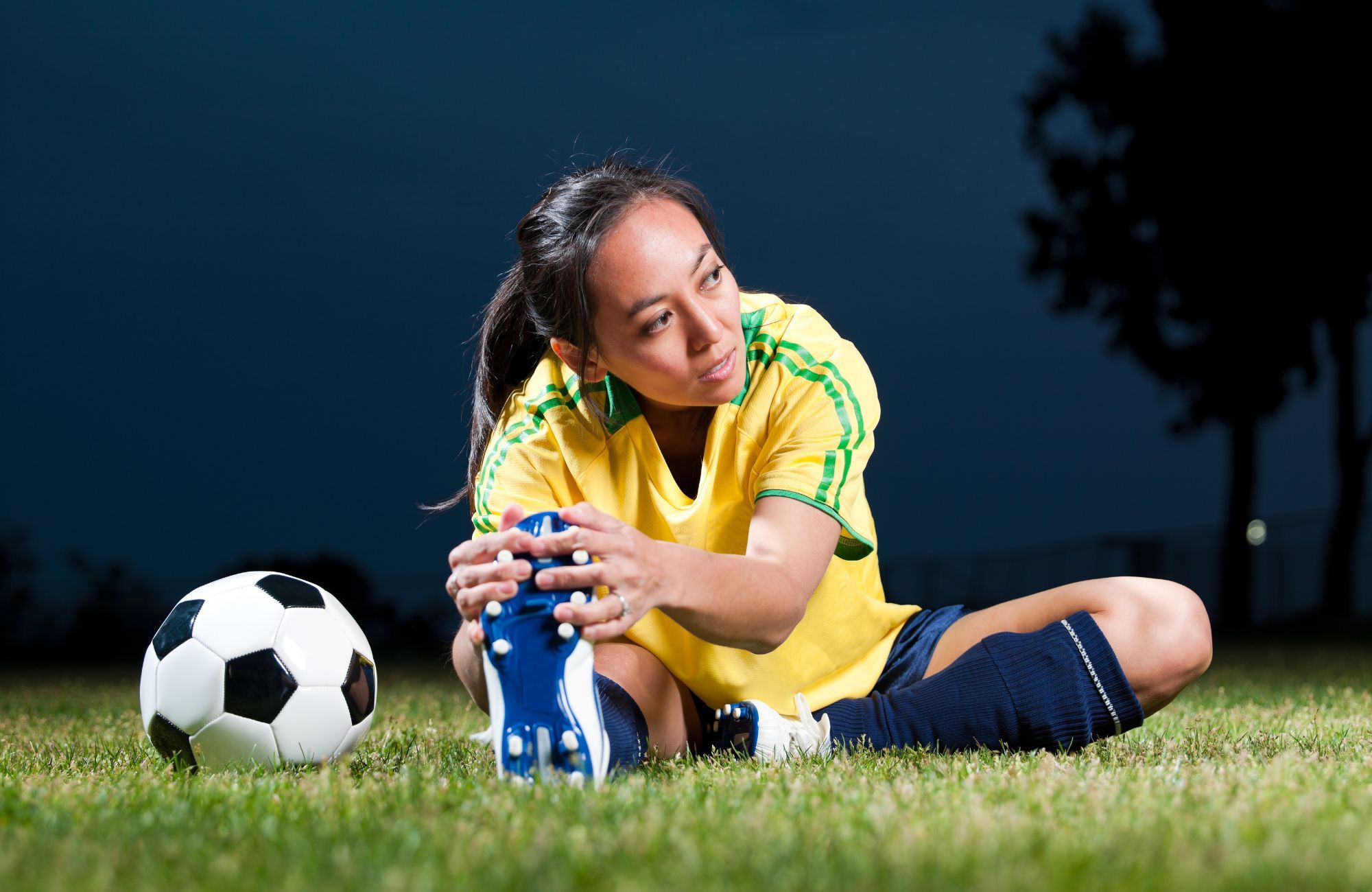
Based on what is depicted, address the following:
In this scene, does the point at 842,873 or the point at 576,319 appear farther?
the point at 576,319

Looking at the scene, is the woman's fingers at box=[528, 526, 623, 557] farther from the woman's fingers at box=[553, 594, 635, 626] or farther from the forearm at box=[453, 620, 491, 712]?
the forearm at box=[453, 620, 491, 712]

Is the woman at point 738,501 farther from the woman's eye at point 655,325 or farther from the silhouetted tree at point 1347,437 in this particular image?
the silhouetted tree at point 1347,437

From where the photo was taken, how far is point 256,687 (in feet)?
7.66

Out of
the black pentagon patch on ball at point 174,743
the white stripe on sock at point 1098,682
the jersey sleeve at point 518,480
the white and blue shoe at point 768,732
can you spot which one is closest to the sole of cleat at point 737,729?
the white and blue shoe at point 768,732

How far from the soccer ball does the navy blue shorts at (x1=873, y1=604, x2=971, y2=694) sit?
118 cm

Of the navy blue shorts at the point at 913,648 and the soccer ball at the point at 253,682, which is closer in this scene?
the soccer ball at the point at 253,682

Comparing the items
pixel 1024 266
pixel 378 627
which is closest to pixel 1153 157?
pixel 1024 266

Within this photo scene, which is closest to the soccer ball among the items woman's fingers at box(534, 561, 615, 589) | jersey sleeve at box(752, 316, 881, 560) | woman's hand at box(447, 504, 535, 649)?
woman's hand at box(447, 504, 535, 649)

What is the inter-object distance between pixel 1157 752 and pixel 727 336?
4.13 ft

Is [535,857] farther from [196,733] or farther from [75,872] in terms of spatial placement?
[196,733]

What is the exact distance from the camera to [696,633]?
76.7 inches

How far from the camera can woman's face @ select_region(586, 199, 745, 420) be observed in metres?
2.12

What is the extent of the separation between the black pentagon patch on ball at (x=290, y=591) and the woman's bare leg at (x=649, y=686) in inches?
13.3

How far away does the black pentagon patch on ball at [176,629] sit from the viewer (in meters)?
2.43
